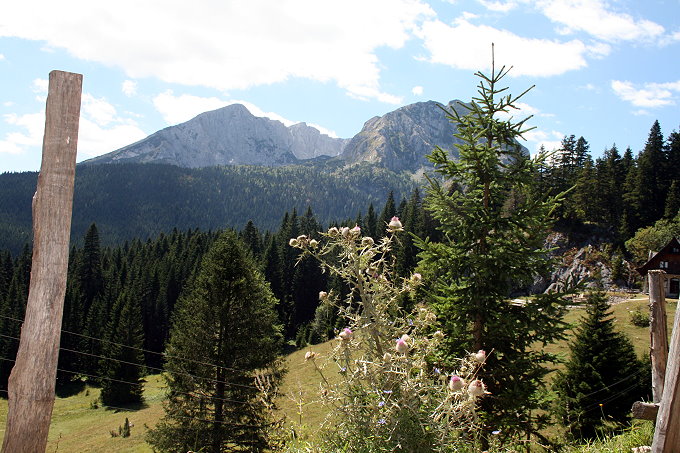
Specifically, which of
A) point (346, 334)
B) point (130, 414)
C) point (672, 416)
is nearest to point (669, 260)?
point (130, 414)

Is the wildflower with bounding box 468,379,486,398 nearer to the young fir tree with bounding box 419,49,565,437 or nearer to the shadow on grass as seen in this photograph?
the young fir tree with bounding box 419,49,565,437

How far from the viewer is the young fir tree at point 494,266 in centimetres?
713

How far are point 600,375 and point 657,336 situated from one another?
14.0 metres

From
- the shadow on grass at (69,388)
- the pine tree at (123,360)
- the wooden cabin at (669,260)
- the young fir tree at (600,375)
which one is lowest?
the shadow on grass at (69,388)

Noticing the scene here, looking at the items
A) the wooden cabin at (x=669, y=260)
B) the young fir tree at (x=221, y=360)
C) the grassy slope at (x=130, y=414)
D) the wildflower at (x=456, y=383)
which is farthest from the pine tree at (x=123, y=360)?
the wooden cabin at (x=669, y=260)

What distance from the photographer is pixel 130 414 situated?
37438mm

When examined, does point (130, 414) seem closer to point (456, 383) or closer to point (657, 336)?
point (657, 336)

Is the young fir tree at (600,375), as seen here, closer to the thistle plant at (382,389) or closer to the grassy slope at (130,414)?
the grassy slope at (130,414)

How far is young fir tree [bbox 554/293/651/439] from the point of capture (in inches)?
688

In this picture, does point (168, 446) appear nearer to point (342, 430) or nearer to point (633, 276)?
point (342, 430)

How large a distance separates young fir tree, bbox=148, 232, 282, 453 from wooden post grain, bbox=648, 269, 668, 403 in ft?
37.2

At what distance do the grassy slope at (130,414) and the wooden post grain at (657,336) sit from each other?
49.7 feet

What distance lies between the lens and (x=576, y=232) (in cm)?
6500

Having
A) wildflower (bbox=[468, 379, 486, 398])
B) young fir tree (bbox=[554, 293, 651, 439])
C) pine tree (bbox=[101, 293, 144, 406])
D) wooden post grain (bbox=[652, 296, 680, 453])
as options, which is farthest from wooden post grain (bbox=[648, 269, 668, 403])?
pine tree (bbox=[101, 293, 144, 406])
